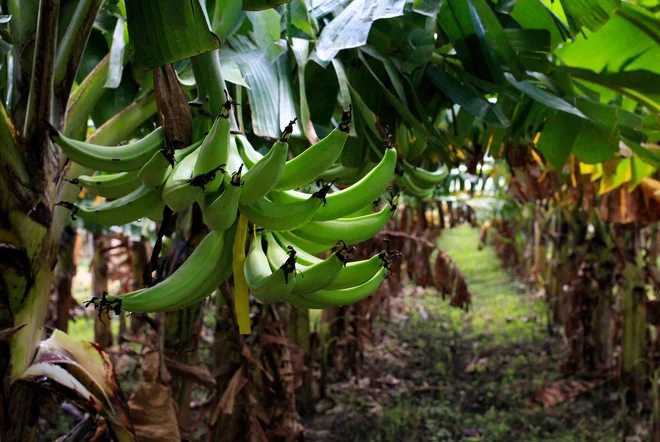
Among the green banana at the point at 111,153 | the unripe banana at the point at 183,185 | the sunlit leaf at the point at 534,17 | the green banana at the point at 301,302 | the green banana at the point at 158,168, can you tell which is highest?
the sunlit leaf at the point at 534,17

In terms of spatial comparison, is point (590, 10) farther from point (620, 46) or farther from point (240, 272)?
point (240, 272)

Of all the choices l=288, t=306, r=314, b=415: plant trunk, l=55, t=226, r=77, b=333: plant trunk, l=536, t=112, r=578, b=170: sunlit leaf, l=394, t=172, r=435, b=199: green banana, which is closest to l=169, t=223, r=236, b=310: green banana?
l=394, t=172, r=435, b=199: green banana

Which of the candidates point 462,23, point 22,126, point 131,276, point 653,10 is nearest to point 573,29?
point 462,23

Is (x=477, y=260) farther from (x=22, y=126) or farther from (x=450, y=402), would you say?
(x=22, y=126)

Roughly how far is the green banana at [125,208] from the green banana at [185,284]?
0.22 ft

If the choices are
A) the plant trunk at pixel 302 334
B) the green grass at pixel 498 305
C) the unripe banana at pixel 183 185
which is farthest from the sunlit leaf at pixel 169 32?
the green grass at pixel 498 305

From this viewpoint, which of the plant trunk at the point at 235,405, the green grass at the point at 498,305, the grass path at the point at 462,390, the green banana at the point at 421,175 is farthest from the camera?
the green grass at the point at 498,305

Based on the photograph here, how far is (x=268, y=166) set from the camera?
0.44 m

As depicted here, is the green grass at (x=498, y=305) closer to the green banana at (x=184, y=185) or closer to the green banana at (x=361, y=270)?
the green banana at (x=361, y=270)

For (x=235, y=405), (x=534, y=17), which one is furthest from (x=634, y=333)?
(x=534, y=17)

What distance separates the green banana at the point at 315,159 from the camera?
46 centimetres

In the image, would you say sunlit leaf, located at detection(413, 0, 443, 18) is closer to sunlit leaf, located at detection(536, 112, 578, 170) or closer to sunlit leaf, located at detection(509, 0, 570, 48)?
sunlit leaf, located at detection(509, 0, 570, 48)

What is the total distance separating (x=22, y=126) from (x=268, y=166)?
1.51 ft

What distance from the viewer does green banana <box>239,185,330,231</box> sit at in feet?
1.49
